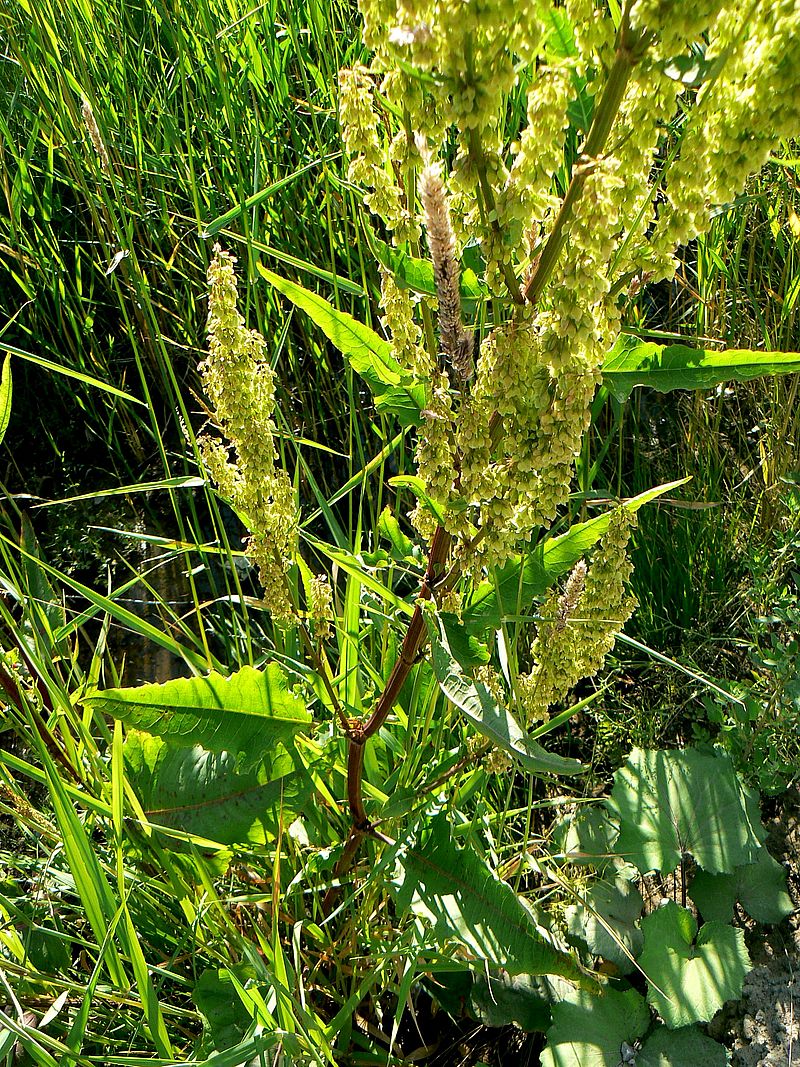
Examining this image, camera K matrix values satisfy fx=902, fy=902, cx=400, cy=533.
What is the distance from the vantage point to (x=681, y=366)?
0.83m

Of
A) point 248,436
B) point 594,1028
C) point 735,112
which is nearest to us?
point 735,112

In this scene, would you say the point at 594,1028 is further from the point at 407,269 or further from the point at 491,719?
the point at 407,269

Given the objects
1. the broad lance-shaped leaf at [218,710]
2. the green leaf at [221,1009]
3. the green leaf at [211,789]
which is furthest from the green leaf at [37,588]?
the green leaf at [221,1009]

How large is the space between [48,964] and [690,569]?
57.1 inches

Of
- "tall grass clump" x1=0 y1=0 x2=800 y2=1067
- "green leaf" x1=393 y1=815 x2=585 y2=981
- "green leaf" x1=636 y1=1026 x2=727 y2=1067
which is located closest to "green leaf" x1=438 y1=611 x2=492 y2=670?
"tall grass clump" x1=0 y1=0 x2=800 y2=1067

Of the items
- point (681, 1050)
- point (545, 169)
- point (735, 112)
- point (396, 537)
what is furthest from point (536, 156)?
point (681, 1050)

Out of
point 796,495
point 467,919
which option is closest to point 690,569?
point 796,495

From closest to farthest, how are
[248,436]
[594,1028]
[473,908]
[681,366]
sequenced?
[681,366] < [248,436] < [473,908] < [594,1028]

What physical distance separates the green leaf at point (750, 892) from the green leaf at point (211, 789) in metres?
0.78

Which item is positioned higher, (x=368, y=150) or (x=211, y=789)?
(x=368, y=150)

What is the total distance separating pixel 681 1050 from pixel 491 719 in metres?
0.92

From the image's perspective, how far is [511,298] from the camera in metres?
0.85

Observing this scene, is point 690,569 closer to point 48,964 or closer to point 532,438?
point 532,438

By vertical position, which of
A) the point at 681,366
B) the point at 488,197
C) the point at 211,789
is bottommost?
the point at 211,789
